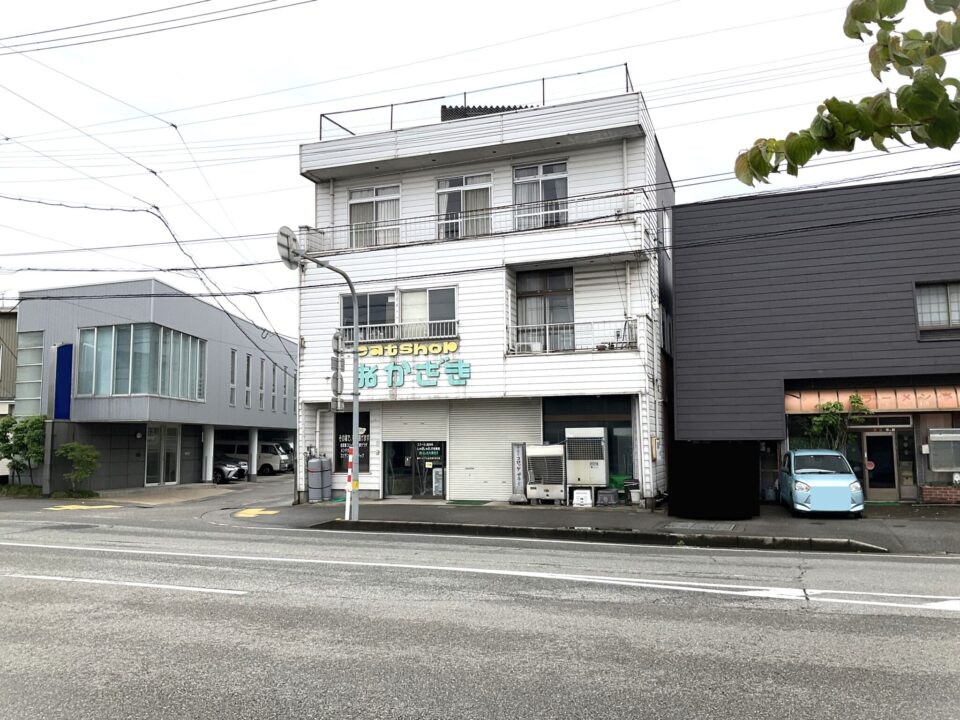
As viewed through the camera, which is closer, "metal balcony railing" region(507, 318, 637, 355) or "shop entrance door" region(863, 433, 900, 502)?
"shop entrance door" region(863, 433, 900, 502)

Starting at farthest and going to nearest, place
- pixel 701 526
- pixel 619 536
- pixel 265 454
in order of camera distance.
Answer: pixel 265 454 → pixel 701 526 → pixel 619 536

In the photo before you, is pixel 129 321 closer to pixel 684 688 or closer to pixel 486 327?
pixel 486 327

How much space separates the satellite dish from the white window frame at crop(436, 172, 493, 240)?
20.2 feet

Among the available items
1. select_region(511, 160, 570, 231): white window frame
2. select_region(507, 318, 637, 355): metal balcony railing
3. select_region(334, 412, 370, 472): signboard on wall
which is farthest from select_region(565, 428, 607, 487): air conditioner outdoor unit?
select_region(334, 412, 370, 472): signboard on wall

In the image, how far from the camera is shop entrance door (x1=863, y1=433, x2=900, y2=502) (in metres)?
20.7

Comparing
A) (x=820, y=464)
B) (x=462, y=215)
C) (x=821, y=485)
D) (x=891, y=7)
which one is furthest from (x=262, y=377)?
(x=891, y=7)

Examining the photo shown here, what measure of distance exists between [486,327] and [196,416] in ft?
56.2

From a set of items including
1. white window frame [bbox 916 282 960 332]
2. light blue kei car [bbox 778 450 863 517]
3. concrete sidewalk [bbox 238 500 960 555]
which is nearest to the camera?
concrete sidewalk [bbox 238 500 960 555]

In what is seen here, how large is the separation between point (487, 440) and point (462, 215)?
6944mm

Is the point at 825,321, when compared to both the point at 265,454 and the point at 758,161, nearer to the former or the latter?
the point at 758,161

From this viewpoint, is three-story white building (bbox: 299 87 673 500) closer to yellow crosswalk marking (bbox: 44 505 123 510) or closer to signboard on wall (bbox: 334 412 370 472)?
signboard on wall (bbox: 334 412 370 472)

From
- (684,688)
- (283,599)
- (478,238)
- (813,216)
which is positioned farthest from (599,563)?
(813,216)

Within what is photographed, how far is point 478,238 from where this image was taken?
72.3ft

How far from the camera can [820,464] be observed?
18750mm
